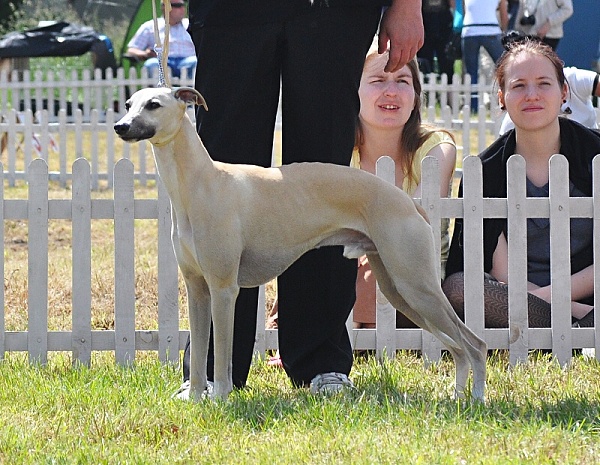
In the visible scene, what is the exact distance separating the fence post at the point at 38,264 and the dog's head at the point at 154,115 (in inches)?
62.1

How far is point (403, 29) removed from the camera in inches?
157

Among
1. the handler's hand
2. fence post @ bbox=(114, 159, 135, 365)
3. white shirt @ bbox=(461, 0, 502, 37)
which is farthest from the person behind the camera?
white shirt @ bbox=(461, 0, 502, 37)

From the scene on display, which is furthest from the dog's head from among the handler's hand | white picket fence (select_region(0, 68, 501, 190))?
white picket fence (select_region(0, 68, 501, 190))

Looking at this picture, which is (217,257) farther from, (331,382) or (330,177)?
(331,382)

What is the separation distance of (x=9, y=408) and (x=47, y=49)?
46.7 feet

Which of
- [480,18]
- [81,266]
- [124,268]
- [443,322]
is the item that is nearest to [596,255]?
[443,322]

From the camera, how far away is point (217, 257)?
3666 millimetres

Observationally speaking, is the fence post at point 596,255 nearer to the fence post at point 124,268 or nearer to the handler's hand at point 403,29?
the handler's hand at point 403,29

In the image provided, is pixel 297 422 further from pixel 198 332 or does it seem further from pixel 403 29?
pixel 403 29

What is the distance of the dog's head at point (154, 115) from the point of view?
11.5 ft

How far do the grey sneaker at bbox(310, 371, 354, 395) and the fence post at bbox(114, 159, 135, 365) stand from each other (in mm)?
1255

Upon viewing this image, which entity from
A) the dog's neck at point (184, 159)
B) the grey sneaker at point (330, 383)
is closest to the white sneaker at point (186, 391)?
the grey sneaker at point (330, 383)

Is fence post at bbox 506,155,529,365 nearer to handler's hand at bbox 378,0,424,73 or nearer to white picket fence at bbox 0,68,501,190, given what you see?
handler's hand at bbox 378,0,424,73

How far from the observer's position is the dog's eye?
358cm
